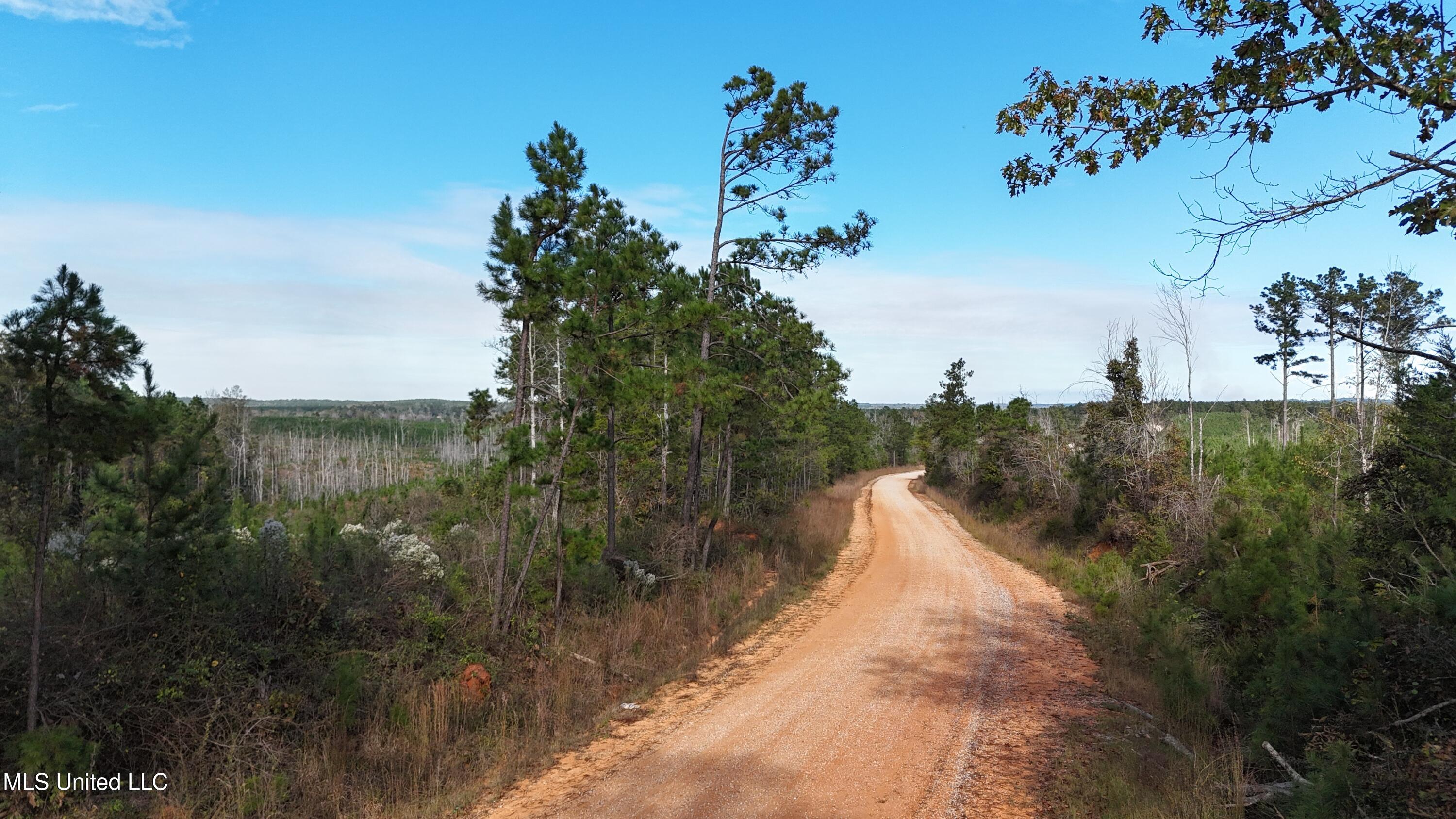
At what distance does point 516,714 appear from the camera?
23.1 feet

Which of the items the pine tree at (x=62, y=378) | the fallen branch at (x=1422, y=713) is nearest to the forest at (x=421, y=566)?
the pine tree at (x=62, y=378)

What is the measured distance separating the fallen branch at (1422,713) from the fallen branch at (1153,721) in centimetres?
189

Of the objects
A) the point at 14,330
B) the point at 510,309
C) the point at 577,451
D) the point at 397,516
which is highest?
the point at 510,309

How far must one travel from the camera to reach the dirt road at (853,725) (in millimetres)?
5301

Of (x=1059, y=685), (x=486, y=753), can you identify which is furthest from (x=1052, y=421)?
Result: (x=486, y=753)

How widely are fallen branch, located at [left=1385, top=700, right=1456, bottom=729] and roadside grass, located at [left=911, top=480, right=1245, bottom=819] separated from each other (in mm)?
1160

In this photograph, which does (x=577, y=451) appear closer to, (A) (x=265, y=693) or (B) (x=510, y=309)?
(B) (x=510, y=309)

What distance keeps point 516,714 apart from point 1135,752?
593 centimetres

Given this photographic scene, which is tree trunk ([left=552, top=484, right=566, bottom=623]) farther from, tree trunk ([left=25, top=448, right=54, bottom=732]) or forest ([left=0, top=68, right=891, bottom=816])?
tree trunk ([left=25, top=448, right=54, bottom=732])

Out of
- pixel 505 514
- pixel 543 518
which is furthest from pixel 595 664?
pixel 505 514

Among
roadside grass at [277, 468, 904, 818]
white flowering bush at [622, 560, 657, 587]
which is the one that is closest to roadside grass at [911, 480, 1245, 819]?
roadside grass at [277, 468, 904, 818]

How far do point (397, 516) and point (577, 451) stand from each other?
24.2m

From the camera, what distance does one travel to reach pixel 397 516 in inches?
1179

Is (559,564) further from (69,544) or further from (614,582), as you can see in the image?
(69,544)
